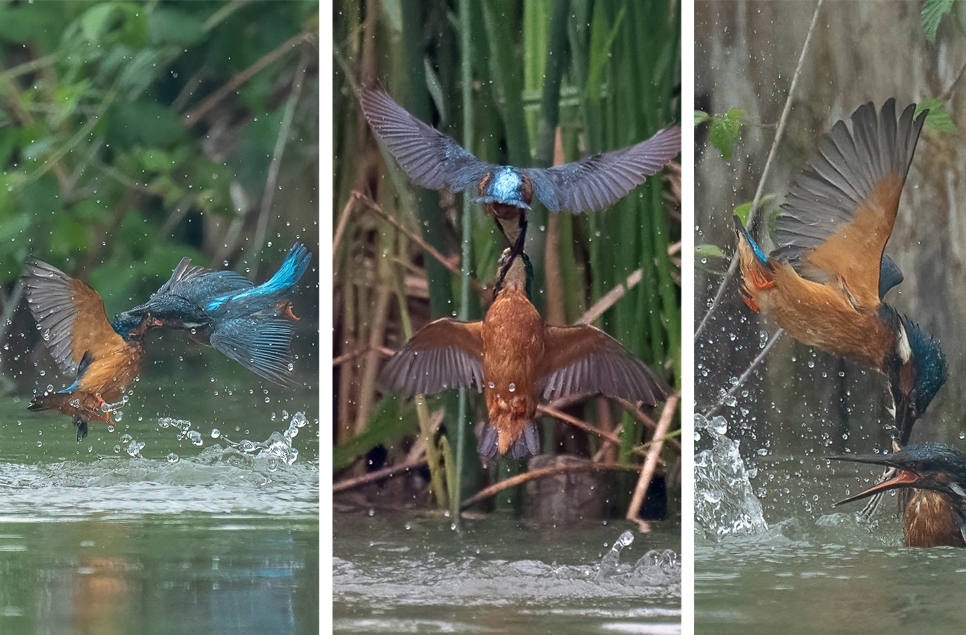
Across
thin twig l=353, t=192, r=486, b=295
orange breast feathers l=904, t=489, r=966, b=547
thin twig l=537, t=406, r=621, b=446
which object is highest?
thin twig l=353, t=192, r=486, b=295

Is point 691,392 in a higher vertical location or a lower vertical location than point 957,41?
lower

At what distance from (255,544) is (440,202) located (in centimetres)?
76

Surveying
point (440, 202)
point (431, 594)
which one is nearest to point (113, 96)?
point (440, 202)

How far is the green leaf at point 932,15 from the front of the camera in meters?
2.01

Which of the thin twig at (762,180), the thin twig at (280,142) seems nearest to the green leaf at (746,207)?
the thin twig at (762,180)

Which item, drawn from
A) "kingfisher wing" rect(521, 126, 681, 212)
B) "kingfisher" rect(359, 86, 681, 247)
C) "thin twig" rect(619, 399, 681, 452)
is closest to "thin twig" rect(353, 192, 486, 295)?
"kingfisher" rect(359, 86, 681, 247)

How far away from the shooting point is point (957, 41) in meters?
2.01

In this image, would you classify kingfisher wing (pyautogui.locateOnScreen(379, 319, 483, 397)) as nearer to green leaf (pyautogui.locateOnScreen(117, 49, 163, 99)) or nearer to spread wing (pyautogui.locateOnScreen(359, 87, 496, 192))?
spread wing (pyautogui.locateOnScreen(359, 87, 496, 192))

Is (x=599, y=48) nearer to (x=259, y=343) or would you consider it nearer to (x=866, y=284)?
(x=866, y=284)

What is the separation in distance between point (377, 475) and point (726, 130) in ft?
3.14

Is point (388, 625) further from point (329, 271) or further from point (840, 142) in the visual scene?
point (840, 142)

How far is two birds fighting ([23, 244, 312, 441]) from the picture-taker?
6.66 feet

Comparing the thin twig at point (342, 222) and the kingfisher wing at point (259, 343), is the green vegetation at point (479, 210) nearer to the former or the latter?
the thin twig at point (342, 222)

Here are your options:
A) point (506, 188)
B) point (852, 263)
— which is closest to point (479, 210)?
point (506, 188)
